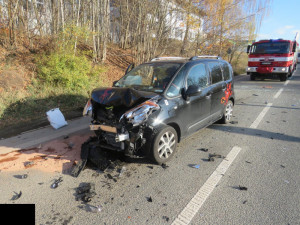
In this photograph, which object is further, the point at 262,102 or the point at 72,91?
the point at 262,102

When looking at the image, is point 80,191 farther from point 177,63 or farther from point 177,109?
point 177,63

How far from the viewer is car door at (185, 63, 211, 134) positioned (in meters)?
3.97

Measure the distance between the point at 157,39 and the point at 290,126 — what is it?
8.46m

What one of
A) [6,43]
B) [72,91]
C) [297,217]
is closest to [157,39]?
[72,91]

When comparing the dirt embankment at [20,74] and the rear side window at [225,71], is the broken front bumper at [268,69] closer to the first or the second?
the dirt embankment at [20,74]

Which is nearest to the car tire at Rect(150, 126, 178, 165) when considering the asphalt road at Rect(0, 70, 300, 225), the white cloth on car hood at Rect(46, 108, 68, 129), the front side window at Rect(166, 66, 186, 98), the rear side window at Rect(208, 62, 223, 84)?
the asphalt road at Rect(0, 70, 300, 225)

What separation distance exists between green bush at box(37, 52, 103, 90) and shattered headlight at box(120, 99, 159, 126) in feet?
16.9

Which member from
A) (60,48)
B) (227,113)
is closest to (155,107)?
(227,113)

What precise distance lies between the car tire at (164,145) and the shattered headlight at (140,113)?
1.26ft

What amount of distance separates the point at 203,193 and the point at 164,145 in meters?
1.04

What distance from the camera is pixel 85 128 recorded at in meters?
5.36

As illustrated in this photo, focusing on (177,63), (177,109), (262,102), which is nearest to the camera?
(177,109)

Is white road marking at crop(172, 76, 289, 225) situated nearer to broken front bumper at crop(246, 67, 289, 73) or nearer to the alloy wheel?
the alloy wheel

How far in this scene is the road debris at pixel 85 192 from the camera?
2.70 meters
